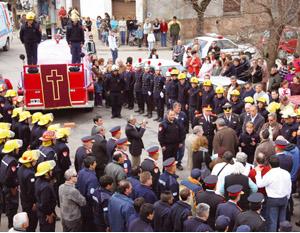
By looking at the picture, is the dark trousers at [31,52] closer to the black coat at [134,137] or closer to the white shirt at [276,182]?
the black coat at [134,137]

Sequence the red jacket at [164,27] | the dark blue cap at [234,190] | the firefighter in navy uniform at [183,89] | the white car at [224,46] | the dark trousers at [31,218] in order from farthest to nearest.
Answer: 1. the red jacket at [164,27]
2. the white car at [224,46]
3. the firefighter in navy uniform at [183,89]
4. the dark trousers at [31,218]
5. the dark blue cap at [234,190]

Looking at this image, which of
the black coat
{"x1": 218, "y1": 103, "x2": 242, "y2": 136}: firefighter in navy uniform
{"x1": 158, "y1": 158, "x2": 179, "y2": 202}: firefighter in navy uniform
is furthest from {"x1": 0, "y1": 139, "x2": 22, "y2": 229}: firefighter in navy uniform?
{"x1": 218, "y1": 103, "x2": 242, "y2": 136}: firefighter in navy uniform

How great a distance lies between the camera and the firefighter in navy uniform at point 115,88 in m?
16.2

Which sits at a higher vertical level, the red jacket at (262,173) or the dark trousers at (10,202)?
the red jacket at (262,173)

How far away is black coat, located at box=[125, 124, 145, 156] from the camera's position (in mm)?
11297

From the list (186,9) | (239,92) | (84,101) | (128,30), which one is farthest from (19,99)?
(186,9)

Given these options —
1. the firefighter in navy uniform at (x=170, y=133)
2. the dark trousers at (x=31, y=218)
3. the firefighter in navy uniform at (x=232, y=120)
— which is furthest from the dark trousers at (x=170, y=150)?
the dark trousers at (x=31, y=218)

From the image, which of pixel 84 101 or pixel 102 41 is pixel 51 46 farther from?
pixel 102 41

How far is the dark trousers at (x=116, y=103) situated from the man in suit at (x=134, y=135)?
→ 4.89 meters

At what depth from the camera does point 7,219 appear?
10.2m

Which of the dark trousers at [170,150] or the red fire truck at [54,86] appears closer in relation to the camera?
the dark trousers at [170,150]

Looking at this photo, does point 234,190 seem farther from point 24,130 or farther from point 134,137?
point 24,130

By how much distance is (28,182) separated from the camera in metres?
8.85

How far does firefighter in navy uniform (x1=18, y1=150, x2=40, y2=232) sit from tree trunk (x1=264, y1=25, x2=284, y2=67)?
923 centimetres
